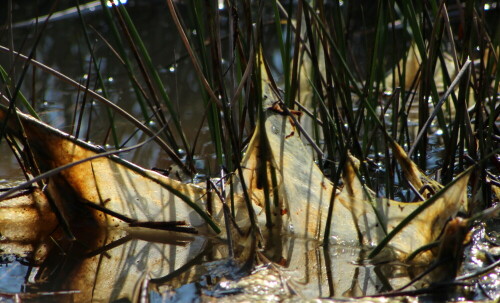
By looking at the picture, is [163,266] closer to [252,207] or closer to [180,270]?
[180,270]

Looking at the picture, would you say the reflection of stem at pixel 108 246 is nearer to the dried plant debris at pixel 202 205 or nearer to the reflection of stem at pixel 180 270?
the dried plant debris at pixel 202 205

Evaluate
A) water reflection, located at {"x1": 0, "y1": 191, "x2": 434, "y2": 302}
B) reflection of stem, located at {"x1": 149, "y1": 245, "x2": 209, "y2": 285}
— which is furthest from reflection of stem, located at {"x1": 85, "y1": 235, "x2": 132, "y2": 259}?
reflection of stem, located at {"x1": 149, "y1": 245, "x2": 209, "y2": 285}

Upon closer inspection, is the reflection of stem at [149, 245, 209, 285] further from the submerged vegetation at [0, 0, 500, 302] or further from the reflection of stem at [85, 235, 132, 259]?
the reflection of stem at [85, 235, 132, 259]

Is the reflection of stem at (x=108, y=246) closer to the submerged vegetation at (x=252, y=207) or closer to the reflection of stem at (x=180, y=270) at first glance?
the submerged vegetation at (x=252, y=207)

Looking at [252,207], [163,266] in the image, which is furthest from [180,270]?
[252,207]

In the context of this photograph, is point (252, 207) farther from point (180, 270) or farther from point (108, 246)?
point (108, 246)

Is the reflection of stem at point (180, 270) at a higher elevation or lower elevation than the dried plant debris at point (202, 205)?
lower

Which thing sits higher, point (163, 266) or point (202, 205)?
point (202, 205)

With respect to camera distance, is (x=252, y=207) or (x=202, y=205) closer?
(x=252, y=207)

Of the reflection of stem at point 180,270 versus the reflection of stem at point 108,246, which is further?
the reflection of stem at point 108,246

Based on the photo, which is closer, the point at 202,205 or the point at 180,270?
the point at 180,270

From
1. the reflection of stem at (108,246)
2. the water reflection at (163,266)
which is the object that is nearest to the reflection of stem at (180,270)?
the water reflection at (163,266)

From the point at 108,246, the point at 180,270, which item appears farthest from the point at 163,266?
the point at 108,246

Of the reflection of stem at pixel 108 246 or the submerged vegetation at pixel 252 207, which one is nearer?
the submerged vegetation at pixel 252 207
